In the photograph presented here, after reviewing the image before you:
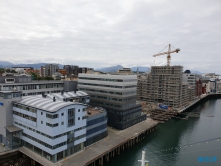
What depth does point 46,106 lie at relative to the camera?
36.7 m

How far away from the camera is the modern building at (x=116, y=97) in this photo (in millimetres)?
58750

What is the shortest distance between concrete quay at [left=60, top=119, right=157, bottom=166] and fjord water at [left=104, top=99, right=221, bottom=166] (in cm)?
175

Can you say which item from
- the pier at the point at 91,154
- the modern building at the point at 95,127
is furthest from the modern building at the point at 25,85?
the modern building at the point at 95,127

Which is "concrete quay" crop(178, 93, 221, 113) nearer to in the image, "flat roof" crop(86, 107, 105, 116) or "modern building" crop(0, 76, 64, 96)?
"flat roof" crop(86, 107, 105, 116)

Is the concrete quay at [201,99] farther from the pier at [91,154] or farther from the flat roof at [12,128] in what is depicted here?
the flat roof at [12,128]

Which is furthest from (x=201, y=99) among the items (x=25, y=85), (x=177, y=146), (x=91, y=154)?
(x=25, y=85)

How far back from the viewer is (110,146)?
44.2 metres

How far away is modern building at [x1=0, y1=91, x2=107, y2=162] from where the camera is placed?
116 ft

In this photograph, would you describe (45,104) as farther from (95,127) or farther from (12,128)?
(95,127)

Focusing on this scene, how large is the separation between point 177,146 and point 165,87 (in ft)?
181

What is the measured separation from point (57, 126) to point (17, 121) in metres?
14.4

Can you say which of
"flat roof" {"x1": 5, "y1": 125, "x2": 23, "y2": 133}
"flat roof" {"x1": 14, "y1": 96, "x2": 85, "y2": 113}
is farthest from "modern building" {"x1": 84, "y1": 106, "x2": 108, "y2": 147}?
"flat roof" {"x1": 5, "y1": 125, "x2": 23, "y2": 133}

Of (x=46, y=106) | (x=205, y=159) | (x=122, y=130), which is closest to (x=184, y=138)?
(x=205, y=159)

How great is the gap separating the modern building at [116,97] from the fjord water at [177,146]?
31.6ft
